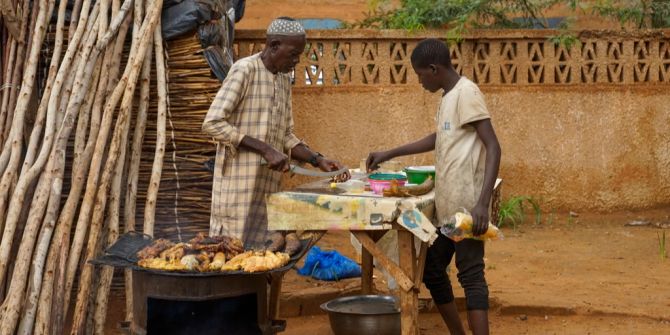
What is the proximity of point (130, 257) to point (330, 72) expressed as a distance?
470cm

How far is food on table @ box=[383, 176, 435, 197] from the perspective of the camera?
4754mm

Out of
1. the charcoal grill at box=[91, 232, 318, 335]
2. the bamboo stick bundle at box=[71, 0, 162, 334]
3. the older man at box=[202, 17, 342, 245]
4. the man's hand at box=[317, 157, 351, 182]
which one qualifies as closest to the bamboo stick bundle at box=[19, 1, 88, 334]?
the bamboo stick bundle at box=[71, 0, 162, 334]

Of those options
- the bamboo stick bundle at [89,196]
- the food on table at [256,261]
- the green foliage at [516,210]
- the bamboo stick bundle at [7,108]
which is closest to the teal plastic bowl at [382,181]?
the food on table at [256,261]

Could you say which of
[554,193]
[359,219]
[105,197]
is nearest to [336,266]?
[105,197]

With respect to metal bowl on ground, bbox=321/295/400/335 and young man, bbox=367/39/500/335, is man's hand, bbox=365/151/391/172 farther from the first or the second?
metal bowl on ground, bbox=321/295/400/335

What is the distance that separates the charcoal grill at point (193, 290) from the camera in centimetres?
425

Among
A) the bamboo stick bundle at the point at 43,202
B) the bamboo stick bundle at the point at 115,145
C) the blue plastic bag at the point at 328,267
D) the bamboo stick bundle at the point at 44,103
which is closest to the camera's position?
the bamboo stick bundle at the point at 43,202

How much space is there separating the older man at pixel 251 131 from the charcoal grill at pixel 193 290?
1.28 feet

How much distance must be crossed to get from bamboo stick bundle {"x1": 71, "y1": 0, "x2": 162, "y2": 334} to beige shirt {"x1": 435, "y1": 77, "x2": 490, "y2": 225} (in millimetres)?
2165

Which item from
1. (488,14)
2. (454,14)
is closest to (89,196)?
(454,14)

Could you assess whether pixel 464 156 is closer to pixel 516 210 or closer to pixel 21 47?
pixel 21 47

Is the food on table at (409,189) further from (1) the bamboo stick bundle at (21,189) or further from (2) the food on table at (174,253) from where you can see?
(1) the bamboo stick bundle at (21,189)

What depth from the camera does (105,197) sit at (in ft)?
19.4

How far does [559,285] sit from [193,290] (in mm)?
3778
